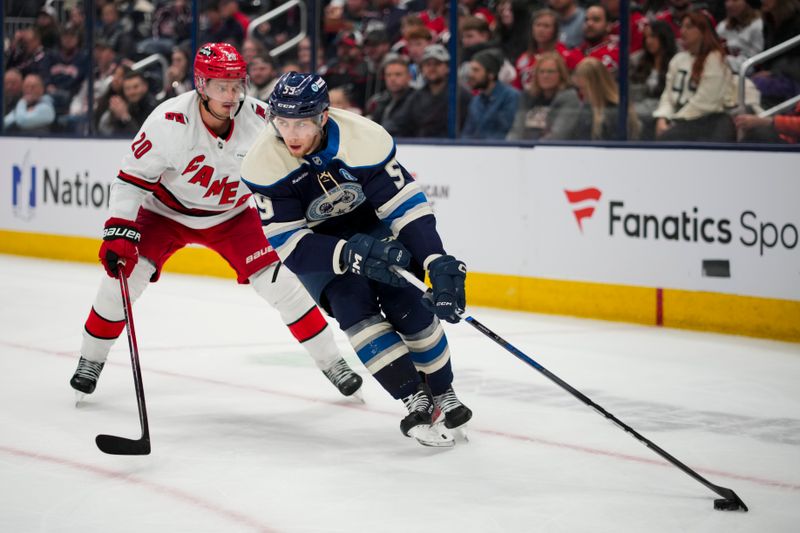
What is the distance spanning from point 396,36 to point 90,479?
481 centimetres

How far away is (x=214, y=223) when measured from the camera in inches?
171

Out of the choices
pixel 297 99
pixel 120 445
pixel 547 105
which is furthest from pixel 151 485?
pixel 547 105

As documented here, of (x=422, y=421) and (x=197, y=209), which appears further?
(x=197, y=209)

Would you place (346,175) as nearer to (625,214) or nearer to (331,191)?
(331,191)

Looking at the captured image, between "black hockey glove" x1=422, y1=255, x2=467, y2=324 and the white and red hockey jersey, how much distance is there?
3.54ft

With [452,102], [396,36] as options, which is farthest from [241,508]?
[396,36]

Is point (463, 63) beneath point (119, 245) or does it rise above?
above

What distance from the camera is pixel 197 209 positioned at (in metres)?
4.27

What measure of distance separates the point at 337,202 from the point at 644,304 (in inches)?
112

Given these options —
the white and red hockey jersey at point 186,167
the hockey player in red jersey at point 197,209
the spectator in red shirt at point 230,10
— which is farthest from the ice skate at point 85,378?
the spectator in red shirt at point 230,10

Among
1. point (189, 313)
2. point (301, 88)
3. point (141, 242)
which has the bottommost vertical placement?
point (189, 313)

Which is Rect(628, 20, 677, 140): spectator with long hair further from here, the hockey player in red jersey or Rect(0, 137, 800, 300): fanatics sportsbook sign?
the hockey player in red jersey

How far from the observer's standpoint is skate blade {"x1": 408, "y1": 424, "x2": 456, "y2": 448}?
3596 mm

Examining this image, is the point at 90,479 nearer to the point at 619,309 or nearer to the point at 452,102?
the point at 619,309
